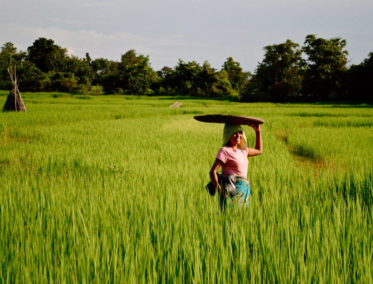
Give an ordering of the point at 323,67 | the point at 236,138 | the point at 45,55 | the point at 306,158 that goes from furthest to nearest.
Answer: the point at 45,55 → the point at 323,67 → the point at 306,158 → the point at 236,138

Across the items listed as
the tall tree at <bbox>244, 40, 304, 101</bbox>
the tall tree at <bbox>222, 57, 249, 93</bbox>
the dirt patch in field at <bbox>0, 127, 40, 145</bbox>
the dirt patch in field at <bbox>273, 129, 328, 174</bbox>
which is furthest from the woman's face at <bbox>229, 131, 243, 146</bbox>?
the tall tree at <bbox>222, 57, 249, 93</bbox>

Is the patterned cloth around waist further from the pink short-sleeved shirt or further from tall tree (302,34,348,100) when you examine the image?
tall tree (302,34,348,100)

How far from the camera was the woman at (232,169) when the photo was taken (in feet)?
6.41

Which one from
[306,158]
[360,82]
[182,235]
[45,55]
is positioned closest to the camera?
[182,235]

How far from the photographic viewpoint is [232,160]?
6.50 ft

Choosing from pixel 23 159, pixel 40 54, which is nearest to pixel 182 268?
pixel 23 159

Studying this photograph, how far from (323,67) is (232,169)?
3182cm

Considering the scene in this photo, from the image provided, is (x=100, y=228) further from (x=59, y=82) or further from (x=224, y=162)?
(x=59, y=82)

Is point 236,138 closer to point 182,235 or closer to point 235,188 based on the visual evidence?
point 235,188

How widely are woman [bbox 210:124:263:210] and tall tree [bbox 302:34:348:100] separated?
29029 millimetres

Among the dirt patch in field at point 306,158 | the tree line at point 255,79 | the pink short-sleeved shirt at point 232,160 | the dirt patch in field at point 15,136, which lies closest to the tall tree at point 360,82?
the tree line at point 255,79

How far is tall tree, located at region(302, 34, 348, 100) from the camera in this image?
92.3ft

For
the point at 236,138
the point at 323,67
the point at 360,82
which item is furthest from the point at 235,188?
the point at 323,67

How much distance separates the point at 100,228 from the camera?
5.78 ft
